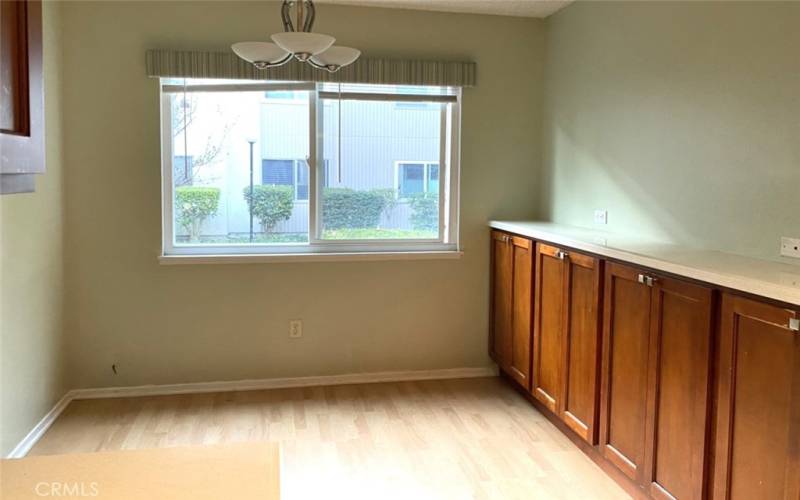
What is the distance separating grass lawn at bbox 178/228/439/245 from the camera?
383 centimetres

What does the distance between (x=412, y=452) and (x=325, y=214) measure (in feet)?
5.19

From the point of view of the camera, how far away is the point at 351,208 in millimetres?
3967

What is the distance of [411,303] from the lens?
404 cm

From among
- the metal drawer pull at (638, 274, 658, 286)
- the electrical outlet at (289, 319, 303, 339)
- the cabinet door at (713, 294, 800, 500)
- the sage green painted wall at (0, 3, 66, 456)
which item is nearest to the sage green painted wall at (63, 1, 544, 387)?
the electrical outlet at (289, 319, 303, 339)

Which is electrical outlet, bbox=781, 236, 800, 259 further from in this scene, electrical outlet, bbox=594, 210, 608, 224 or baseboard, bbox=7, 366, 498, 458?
baseboard, bbox=7, 366, 498, 458

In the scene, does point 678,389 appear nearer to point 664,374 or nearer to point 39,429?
point 664,374

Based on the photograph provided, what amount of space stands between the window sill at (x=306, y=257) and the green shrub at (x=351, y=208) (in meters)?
0.19

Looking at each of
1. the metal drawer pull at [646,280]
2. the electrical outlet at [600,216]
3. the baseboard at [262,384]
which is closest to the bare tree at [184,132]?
the baseboard at [262,384]

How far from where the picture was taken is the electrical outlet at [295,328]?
3896 mm

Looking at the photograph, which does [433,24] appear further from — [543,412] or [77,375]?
[77,375]

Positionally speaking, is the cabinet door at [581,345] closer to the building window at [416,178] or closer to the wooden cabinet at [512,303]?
the wooden cabinet at [512,303]

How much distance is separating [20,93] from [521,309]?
10.4 feet

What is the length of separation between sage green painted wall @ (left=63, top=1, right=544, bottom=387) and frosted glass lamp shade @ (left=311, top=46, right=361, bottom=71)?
1536mm

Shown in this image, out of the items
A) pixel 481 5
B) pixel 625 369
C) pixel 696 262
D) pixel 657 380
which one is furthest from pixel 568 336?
pixel 481 5
